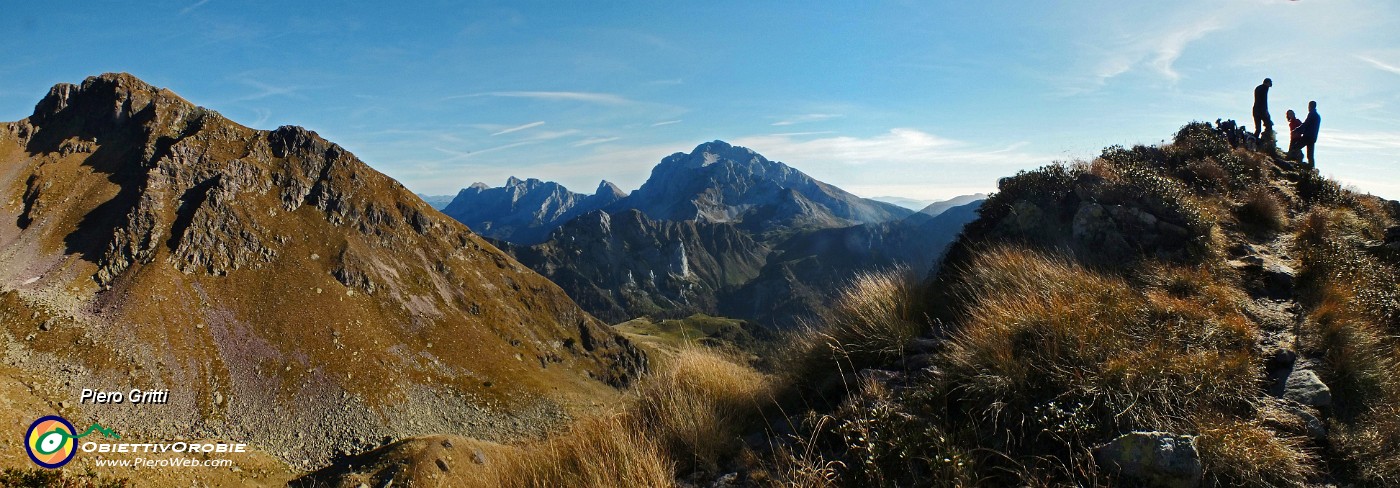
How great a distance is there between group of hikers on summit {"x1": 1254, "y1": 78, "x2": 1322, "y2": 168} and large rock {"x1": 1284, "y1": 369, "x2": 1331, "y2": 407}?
21273 millimetres

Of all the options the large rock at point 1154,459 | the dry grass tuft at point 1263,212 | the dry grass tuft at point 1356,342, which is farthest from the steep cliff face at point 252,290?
the dry grass tuft at point 1263,212

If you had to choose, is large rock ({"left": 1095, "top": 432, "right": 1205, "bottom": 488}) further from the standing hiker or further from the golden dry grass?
the standing hiker

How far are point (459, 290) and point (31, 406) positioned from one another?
260ft

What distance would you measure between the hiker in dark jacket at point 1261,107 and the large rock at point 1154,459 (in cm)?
2600

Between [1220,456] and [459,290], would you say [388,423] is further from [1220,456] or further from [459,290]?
[1220,456]

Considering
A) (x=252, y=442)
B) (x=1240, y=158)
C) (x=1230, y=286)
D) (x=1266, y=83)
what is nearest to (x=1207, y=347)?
(x=1230, y=286)

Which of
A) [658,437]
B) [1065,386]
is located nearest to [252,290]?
[658,437]

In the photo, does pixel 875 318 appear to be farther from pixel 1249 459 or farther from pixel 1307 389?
pixel 1307 389

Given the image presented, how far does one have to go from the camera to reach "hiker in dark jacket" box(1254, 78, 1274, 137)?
22141 millimetres

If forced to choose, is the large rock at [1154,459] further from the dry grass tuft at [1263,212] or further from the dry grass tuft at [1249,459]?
the dry grass tuft at [1263,212]

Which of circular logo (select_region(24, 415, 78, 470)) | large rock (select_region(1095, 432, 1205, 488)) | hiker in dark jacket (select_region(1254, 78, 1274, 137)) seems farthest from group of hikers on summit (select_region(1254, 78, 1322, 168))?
circular logo (select_region(24, 415, 78, 470))

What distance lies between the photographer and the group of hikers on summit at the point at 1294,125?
20938 millimetres

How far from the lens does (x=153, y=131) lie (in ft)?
412

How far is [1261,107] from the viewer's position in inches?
879
